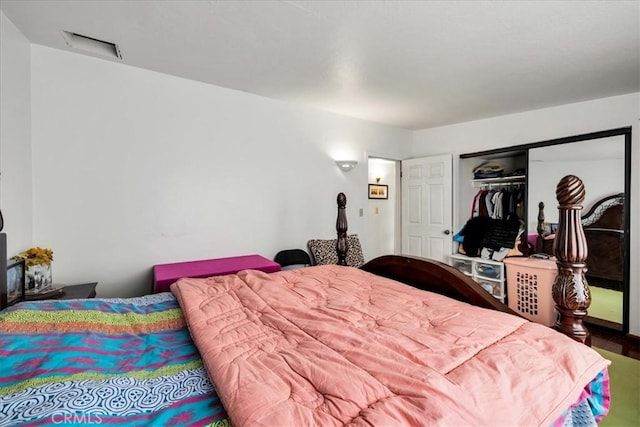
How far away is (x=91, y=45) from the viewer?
223 cm

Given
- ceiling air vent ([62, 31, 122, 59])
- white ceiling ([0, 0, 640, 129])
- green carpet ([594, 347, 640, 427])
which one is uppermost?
ceiling air vent ([62, 31, 122, 59])

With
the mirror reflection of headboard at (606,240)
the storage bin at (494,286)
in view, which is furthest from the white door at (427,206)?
the mirror reflection of headboard at (606,240)

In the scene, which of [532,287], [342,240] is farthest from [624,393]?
[342,240]

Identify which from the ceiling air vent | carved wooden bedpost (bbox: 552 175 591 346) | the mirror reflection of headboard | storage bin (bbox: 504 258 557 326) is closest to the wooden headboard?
the mirror reflection of headboard

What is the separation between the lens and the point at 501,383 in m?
0.86

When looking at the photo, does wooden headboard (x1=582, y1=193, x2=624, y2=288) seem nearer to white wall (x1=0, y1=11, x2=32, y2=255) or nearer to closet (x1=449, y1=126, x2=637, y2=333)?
closet (x1=449, y1=126, x2=637, y2=333)

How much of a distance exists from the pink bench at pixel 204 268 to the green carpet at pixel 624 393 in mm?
2482

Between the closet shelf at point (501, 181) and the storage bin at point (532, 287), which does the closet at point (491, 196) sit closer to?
the closet shelf at point (501, 181)

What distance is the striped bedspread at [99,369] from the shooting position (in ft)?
2.32

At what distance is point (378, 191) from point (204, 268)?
345 centimetres

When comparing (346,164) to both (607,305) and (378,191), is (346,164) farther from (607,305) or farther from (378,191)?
(607,305)

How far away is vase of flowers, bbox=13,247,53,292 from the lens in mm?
1890

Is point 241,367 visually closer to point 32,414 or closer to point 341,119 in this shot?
point 32,414

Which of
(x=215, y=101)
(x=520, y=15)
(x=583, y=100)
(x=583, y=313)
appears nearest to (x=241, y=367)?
(x=583, y=313)
